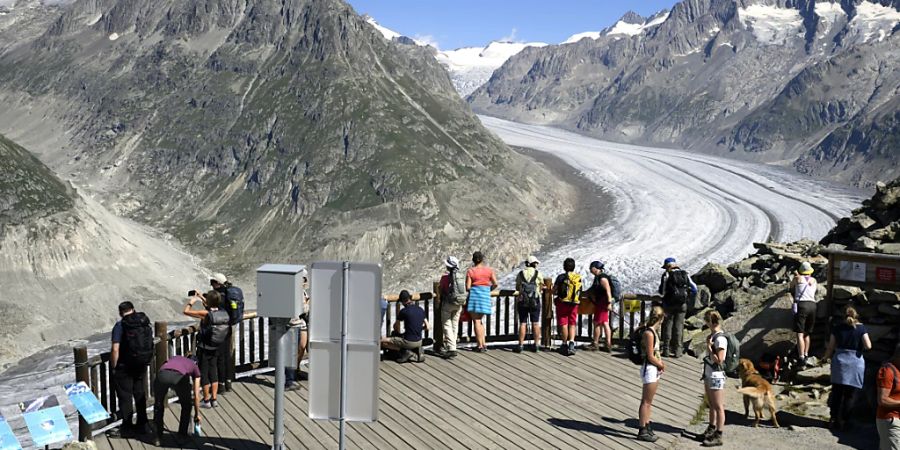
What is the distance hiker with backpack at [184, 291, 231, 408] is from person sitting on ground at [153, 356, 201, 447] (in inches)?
33.5

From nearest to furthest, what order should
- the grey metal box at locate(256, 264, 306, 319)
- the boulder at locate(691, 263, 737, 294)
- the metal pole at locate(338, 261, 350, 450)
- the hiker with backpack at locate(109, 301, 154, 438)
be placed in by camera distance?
the metal pole at locate(338, 261, 350, 450)
the grey metal box at locate(256, 264, 306, 319)
the hiker with backpack at locate(109, 301, 154, 438)
the boulder at locate(691, 263, 737, 294)

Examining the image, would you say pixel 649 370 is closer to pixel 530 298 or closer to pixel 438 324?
pixel 530 298

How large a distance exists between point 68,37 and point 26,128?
1367 inches

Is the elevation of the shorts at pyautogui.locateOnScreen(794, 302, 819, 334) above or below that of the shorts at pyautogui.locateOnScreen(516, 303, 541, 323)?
above

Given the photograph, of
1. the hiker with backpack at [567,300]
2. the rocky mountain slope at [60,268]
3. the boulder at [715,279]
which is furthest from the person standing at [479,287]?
the rocky mountain slope at [60,268]

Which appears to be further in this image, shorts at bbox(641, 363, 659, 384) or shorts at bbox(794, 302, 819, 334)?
shorts at bbox(794, 302, 819, 334)

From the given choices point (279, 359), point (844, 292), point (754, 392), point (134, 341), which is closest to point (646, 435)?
point (754, 392)

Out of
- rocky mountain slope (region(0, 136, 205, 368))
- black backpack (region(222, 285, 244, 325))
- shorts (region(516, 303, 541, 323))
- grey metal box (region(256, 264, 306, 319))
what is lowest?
rocky mountain slope (region(0, 136, 205, 368))

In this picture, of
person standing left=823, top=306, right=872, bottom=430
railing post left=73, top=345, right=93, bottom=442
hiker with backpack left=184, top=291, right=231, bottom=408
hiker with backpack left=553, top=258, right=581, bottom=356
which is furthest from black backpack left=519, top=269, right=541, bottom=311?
railing post left=73, top=345, right=93, bottom=442

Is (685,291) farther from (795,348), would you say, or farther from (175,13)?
(175,13)

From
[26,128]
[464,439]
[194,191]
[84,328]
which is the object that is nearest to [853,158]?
[194,191]

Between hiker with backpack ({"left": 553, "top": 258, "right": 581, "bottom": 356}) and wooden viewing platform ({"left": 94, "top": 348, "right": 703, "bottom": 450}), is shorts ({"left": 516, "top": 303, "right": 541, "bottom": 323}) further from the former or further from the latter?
wooden viewing platform ({"left": 94, "top": 348, "right": 703, "bottom": 450})

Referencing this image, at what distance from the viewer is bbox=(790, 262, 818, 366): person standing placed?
1683cm

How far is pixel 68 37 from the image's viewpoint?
575ft
